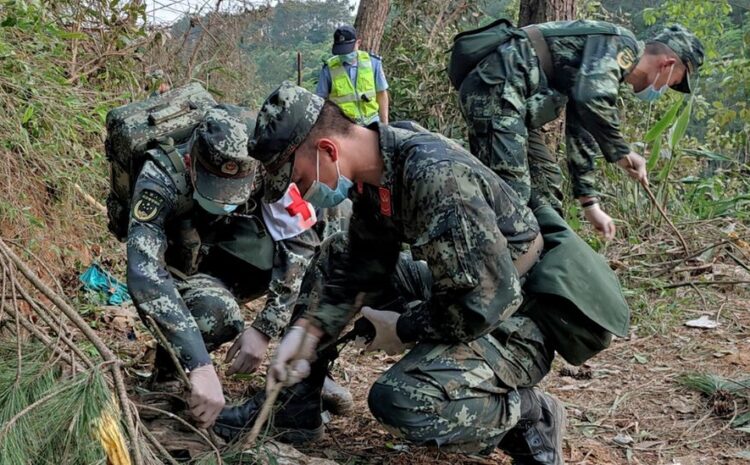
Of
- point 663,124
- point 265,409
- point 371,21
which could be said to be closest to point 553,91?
point 663,124

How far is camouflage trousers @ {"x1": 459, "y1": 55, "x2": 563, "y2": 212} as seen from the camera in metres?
3.59

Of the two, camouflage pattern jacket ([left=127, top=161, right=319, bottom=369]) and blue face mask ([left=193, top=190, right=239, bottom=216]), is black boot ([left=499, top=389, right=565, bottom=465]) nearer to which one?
camouflage pattern jacket ([left=127, top=161, right=319, bottom=369])

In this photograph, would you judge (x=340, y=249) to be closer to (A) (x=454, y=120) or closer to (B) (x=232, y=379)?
(B) (x=232, y=379)

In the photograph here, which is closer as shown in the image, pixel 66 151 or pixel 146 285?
pixel 146 285

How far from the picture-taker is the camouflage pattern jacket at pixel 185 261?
2.48m

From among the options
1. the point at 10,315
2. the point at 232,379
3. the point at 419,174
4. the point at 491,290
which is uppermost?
the point at 419,174

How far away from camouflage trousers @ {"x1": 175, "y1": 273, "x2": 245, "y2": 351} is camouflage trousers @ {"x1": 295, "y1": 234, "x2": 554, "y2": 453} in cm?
81

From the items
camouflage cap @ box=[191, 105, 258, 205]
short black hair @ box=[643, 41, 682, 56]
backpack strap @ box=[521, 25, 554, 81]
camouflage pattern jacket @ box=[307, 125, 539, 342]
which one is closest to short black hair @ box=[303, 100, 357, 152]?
camouflage pattern jacket @ box=[307, 125, 539, 342]

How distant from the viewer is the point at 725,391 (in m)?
A: 3.27

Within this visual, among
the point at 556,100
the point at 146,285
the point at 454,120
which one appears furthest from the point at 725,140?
the point at 146,285

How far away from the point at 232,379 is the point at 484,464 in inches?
46.0

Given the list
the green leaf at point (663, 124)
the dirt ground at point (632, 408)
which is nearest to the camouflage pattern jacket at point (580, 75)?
the dirt ground at point (632, 408)

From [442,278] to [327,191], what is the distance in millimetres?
404

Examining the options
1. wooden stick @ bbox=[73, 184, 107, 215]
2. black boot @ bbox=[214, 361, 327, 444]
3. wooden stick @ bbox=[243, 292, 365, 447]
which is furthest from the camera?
wooden stick @ bbox=[73, 184, 107, 215]
